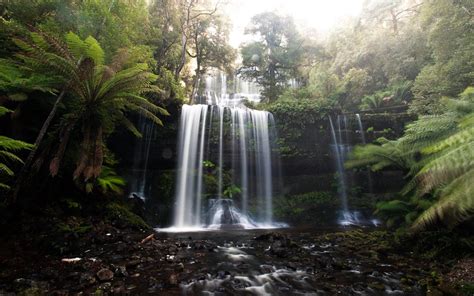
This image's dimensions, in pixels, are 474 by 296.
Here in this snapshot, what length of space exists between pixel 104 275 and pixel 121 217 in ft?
12.3

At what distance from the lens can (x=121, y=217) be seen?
693cm

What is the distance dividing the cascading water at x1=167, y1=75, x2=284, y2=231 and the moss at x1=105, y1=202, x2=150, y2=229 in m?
2.45

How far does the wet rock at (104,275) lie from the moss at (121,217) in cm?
324

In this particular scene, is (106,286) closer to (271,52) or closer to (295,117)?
(295,117)

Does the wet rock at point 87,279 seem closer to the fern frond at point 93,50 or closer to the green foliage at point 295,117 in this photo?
the fern frond at point 93,50

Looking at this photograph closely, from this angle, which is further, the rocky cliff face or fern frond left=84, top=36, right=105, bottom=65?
the rocky cliff face

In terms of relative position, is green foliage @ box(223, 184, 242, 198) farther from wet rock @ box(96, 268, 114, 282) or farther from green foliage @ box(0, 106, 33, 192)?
wet rock @ box(96, 268, 114, 282)

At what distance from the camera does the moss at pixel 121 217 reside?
669 centimetres

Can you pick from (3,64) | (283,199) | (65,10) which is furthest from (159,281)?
(283,199)

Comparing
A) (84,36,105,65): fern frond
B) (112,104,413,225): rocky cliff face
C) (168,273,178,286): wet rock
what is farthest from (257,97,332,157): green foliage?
(168,273,178,286): wet rock

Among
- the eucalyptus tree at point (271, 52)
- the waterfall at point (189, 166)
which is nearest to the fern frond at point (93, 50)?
the waterfall at point (189, 166)

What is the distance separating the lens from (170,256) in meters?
4.66

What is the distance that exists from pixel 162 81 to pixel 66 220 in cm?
785

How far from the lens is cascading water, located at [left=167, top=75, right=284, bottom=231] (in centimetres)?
1002
